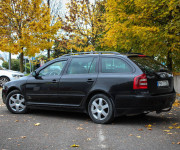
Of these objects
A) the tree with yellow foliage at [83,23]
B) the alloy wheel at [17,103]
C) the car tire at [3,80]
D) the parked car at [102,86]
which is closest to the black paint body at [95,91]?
the parked car at [102,86]

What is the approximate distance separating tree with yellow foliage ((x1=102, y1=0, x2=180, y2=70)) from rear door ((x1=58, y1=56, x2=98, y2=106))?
6.09 m

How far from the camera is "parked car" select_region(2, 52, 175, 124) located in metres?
6.50

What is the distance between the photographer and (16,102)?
8500mm

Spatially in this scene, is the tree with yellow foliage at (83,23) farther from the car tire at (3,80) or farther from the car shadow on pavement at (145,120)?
the car shadow on pavement at (145,120)

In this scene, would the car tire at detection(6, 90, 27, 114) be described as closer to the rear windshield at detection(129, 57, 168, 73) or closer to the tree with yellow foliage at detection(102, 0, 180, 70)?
the rear windshield at detection(129, 57, 168, 73)

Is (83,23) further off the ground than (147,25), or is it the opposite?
(83,23)

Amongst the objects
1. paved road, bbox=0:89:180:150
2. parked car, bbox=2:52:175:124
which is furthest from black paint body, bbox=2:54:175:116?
paved road, bbox=0:89:180:150

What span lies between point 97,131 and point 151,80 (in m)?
1.62

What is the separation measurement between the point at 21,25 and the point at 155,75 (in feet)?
66.0

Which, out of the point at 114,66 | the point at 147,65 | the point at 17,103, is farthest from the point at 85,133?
the point at 17,103

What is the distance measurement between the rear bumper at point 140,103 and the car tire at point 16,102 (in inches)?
120

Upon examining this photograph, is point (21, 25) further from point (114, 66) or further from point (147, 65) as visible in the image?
point (147, 65)

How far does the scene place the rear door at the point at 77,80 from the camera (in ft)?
23.5

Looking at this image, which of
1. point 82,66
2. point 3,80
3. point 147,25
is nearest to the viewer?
point 82,66
